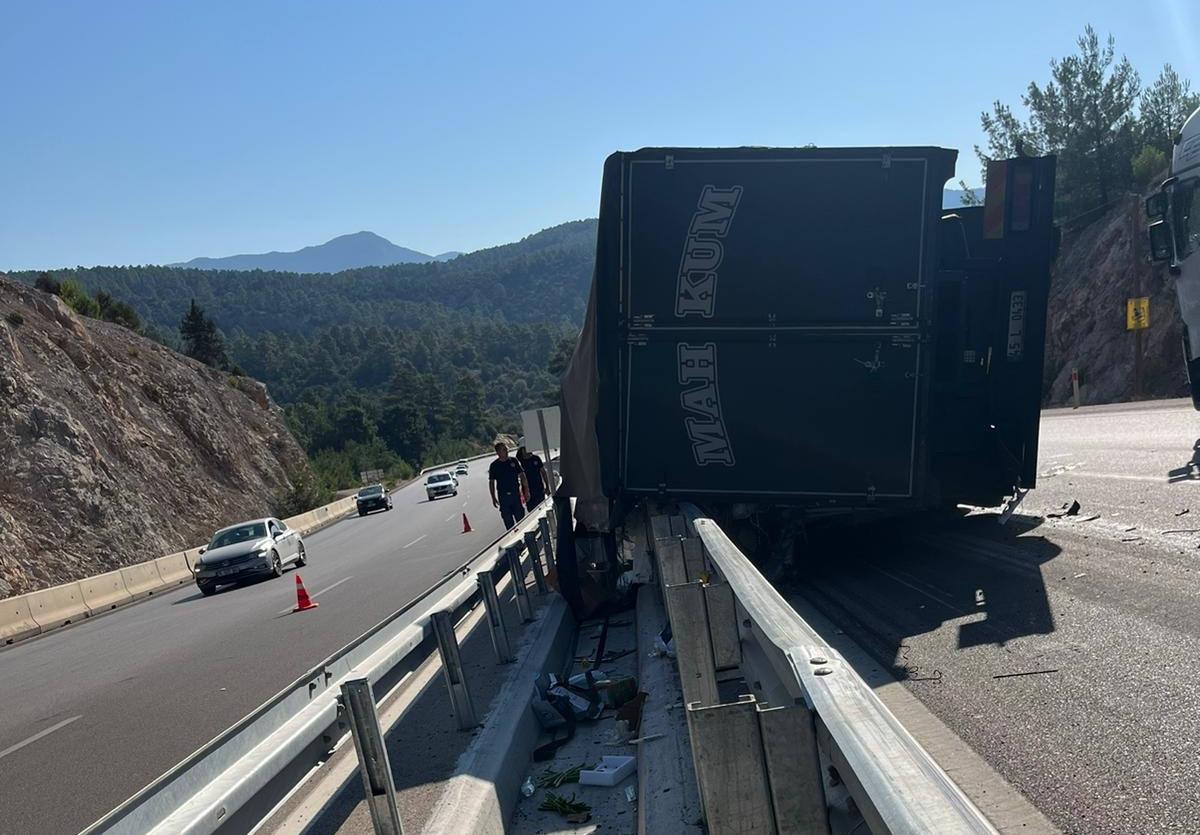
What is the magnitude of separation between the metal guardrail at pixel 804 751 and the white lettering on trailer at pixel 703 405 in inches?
213

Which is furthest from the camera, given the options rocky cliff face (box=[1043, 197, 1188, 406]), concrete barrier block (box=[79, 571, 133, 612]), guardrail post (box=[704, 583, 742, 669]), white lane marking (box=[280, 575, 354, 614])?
rocky cliff face (box=[1043, 197, 1188, 406])

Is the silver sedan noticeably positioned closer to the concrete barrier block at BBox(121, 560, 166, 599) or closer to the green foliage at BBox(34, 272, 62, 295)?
the concrete barrier block at BBox(121, 560, 166, 599)

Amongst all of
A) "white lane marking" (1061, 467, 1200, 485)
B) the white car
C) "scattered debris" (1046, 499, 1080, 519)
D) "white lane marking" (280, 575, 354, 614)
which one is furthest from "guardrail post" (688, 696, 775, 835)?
the white car

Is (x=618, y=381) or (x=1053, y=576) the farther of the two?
(x=618, y=381)

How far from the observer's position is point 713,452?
10.6 metres

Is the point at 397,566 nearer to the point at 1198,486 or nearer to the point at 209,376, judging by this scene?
the point at 1198,486

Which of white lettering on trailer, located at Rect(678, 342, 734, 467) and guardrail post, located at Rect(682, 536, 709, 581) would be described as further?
white lettering on trailer, located at Rect(678, 342, 734, 467)

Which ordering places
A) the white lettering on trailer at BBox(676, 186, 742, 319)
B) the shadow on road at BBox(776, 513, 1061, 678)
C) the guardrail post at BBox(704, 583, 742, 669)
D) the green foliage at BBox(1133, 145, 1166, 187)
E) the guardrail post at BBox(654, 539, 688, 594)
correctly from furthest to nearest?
the green foliage at BBox(1133, 145, 1166, 187) → the white lettering on trailer at BBox(676, 186, 742, 319) → the shadow on road at BBox(776, 513, 1061, 678) → the guardrail post at BBox(654, 539, 688, 594) → the guardrail post at BBox(704, 583, 742, 669)

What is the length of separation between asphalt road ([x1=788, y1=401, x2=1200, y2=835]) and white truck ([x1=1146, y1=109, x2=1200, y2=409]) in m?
2.40

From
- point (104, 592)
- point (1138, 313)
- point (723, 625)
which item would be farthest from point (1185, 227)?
point (104, 592)

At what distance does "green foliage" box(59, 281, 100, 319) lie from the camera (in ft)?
183

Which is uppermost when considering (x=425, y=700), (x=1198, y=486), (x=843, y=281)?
(x=843, y=281)

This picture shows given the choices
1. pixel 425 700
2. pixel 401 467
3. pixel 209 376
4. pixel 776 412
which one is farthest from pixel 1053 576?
pixel 401 467

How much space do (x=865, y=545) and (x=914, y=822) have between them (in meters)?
11.1
